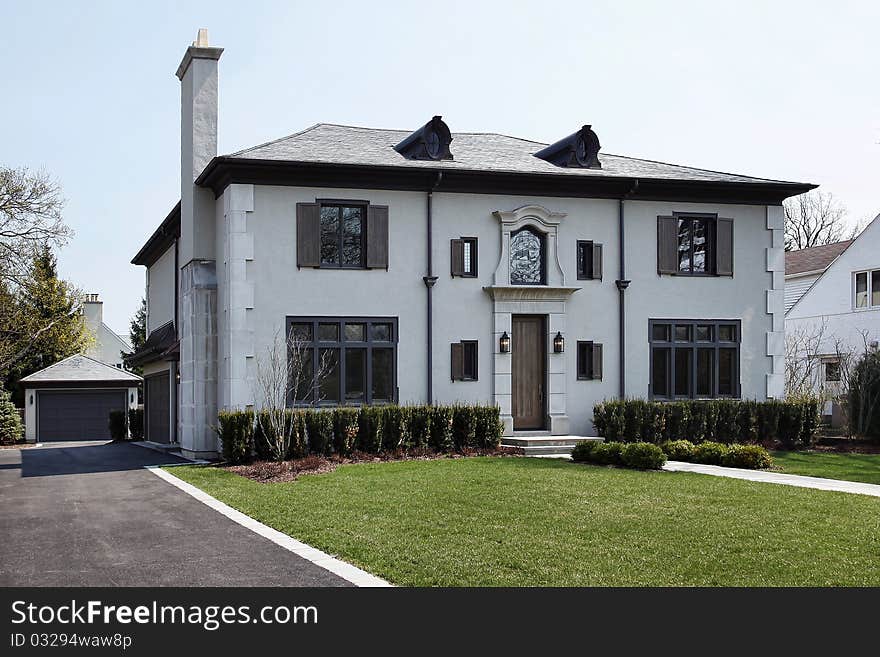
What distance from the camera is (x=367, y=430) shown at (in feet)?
62.5

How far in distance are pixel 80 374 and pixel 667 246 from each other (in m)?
24.0

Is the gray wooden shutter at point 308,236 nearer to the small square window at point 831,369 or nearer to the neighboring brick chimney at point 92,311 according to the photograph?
the small square window at point 831,369

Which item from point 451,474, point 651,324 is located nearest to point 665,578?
point 451,474

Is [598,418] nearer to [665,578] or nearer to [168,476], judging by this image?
[168,476]

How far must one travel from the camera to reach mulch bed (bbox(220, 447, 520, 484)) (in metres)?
16.3

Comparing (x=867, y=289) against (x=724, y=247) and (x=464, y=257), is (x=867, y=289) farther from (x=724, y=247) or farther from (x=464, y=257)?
(x=464, y=257)

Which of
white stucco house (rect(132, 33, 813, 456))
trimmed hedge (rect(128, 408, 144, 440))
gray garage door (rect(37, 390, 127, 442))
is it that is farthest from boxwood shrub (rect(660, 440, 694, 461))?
gray garage door (rect(37, 390, 127, 442))

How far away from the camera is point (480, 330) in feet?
69.5

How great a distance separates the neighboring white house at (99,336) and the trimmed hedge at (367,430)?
1054 inches

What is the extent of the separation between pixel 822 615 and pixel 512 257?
15.2m

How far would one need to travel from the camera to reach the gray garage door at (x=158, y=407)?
25928 mm

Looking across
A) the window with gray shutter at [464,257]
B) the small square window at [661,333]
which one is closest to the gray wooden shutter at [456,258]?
the window with gray shutter at [464,257]

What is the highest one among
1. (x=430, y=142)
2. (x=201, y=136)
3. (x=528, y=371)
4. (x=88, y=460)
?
(x=201, y=136)

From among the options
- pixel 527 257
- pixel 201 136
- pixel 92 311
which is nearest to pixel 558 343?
pixel 527 257
